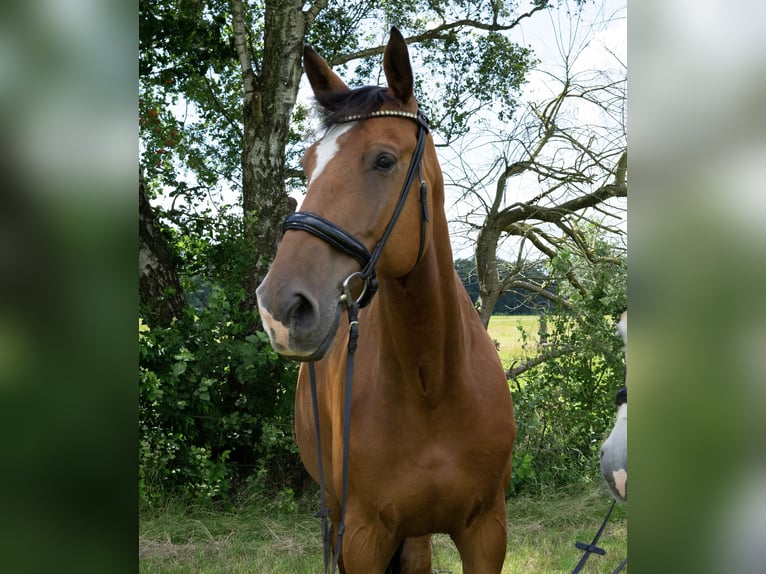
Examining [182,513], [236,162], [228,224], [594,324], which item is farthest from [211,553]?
[236,162]

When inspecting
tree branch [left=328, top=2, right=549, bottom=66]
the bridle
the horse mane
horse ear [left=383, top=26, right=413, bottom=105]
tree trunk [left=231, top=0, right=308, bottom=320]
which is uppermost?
tree branch [left=328, top=2, right=549, bottom=66]

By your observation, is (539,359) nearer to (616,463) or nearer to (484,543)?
(484,543)

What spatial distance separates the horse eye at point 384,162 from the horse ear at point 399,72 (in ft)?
0.81

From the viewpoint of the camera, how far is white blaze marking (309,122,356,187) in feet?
5.41

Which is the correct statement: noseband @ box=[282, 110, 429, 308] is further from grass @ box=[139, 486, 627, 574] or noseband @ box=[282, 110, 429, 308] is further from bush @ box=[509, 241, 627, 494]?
bush @ box=[509, 241, 627, 494]

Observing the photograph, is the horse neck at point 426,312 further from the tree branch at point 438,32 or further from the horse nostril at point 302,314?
the tree branch at point 438,32

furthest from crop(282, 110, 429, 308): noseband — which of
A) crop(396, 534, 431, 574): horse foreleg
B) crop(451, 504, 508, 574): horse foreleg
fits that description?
crop(396, 534, 431, 574): horse foreleg

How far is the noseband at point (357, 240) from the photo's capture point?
1.54 metres

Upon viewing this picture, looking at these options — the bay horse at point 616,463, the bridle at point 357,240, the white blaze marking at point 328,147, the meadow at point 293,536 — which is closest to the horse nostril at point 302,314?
the bridle at point 357,240

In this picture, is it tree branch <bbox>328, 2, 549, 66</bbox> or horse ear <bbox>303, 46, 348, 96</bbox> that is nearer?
horse ear <bbox>303, 46, 348, 96</bbox>
